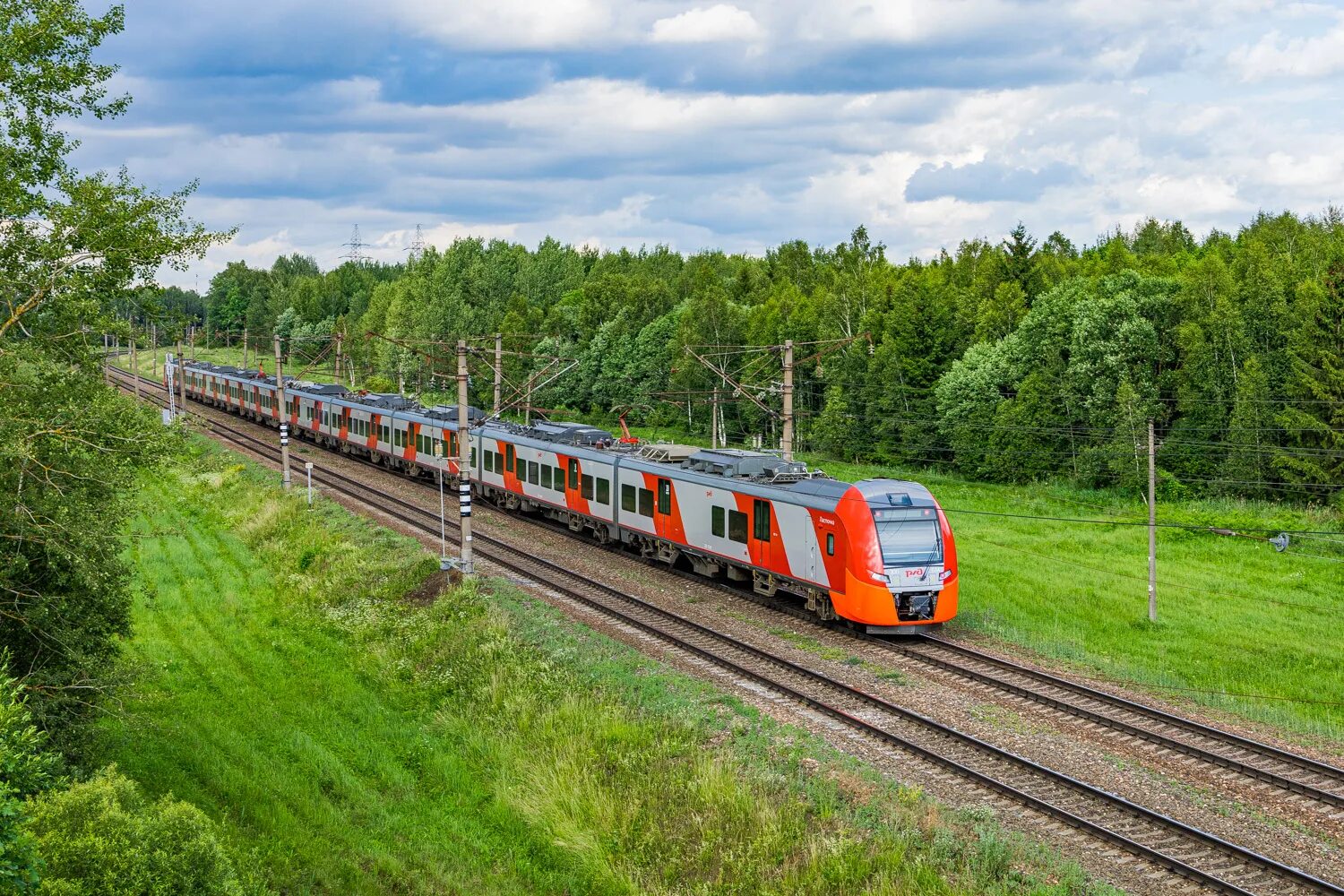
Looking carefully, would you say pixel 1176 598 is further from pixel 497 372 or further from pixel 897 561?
pixel 497 372

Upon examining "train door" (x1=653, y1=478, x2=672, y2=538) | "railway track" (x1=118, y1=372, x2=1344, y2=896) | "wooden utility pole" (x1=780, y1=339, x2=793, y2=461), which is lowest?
"railway track" (x1=118, y1=372, x2=1344, y2=896)

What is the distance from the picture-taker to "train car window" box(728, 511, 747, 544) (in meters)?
25.7

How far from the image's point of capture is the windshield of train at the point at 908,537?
2153 centimetres

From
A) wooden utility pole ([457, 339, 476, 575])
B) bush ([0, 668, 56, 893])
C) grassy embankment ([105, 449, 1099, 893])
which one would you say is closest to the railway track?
grassy embankment ([105, 449, 1099, 893])

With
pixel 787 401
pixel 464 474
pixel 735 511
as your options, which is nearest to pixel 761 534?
pixel 735 511

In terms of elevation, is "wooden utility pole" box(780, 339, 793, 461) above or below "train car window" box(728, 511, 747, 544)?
above

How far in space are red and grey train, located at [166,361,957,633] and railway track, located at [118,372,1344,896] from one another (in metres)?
2.45

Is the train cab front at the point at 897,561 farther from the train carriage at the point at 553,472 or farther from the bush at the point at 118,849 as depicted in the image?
the bush at the point at 118,849

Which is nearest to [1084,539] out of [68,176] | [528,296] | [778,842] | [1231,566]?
[1231,566]

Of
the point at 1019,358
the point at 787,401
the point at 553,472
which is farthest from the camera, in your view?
the point at 1019,358

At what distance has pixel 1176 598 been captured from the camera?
27969 millimetres

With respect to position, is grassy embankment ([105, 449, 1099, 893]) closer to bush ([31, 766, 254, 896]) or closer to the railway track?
the railway track

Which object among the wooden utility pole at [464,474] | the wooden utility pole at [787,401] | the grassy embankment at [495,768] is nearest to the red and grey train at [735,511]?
the wooden utility pole at [787,401]

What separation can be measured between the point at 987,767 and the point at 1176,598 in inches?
590
